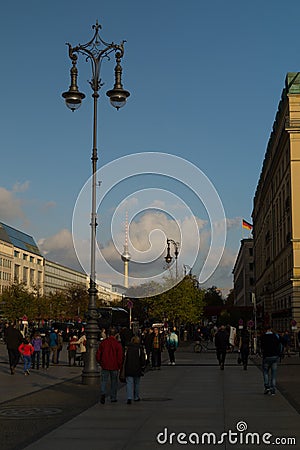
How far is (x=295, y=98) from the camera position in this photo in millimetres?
62906

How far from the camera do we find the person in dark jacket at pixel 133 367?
16.5m

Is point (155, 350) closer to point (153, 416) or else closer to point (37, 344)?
point (37, 344)

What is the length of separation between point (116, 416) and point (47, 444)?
137 inches

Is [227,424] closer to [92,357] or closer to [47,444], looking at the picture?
[47,444]

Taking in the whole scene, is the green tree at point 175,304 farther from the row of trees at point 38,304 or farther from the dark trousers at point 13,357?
the dark trousers at point 13,357

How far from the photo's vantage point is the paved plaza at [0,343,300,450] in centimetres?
1098

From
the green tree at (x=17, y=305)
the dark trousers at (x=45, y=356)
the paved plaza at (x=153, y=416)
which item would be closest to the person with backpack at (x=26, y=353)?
the dark trousers at (x=45, y=356)

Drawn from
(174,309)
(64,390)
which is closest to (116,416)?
(64,390)

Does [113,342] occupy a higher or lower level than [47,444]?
higher

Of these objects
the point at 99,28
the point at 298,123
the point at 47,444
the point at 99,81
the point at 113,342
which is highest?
the point at 298,123

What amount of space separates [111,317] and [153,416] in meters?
70.4

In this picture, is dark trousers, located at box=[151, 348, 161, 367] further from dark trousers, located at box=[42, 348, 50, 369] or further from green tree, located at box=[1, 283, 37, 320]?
green tree, located at box=[1, 283, 37, 320]

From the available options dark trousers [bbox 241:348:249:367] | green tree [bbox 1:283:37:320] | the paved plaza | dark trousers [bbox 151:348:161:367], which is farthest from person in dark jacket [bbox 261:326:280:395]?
green tree [bbox 1:283:37:320]

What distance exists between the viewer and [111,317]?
83938 mm
